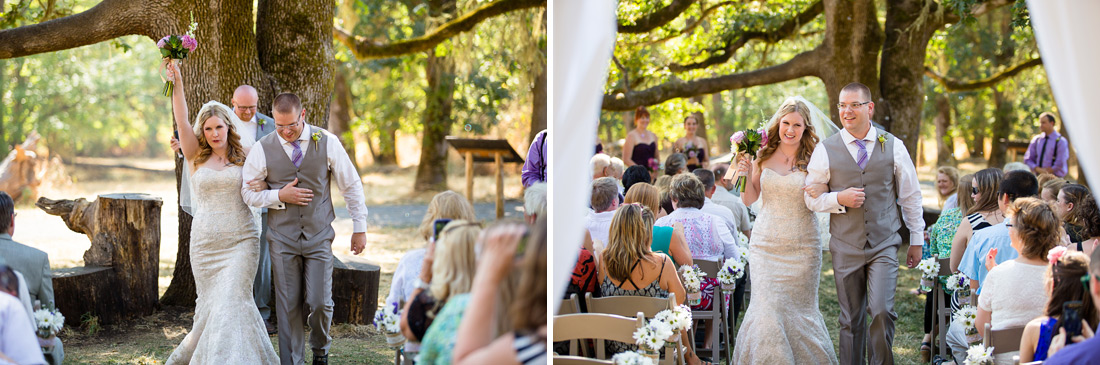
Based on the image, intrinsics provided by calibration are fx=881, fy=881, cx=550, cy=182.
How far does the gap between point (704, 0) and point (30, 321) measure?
9700 mm

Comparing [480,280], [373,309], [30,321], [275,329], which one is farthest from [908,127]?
[30,321]

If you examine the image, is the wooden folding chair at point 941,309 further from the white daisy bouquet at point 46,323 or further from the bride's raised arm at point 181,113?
the white daisy bouquet at point 46,323

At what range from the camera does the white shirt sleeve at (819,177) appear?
4762mm

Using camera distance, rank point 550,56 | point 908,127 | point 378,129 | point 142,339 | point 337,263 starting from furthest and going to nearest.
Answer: point 378,129
point 908,127
point 337,263
point 142,339
point 550,56

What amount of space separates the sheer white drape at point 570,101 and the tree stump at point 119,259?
4195 mm

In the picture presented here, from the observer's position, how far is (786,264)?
16.3 feet

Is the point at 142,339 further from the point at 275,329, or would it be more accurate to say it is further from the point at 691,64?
the point at 691,64

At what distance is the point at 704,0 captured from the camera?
39.0 ft

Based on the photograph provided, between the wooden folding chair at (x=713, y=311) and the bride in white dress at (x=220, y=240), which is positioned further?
the wooden folding chair at (x=713, y=311)

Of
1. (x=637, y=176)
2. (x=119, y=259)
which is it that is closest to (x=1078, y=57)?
(x=637, y=176)

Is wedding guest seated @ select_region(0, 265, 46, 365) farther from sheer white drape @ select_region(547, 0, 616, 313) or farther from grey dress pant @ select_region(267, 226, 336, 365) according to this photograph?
sheer white drape @ select_region(547, 0, 616, 313)

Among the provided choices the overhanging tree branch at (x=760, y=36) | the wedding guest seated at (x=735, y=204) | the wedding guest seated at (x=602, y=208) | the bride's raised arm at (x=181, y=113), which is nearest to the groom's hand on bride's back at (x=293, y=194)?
the bride's raised arm at (x=181, y=113)

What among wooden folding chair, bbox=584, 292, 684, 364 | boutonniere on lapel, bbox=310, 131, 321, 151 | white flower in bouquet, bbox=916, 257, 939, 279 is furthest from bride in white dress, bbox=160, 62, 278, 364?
white flower in bouquet, bbox=916, 257, 939, 279

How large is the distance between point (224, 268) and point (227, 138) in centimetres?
74
